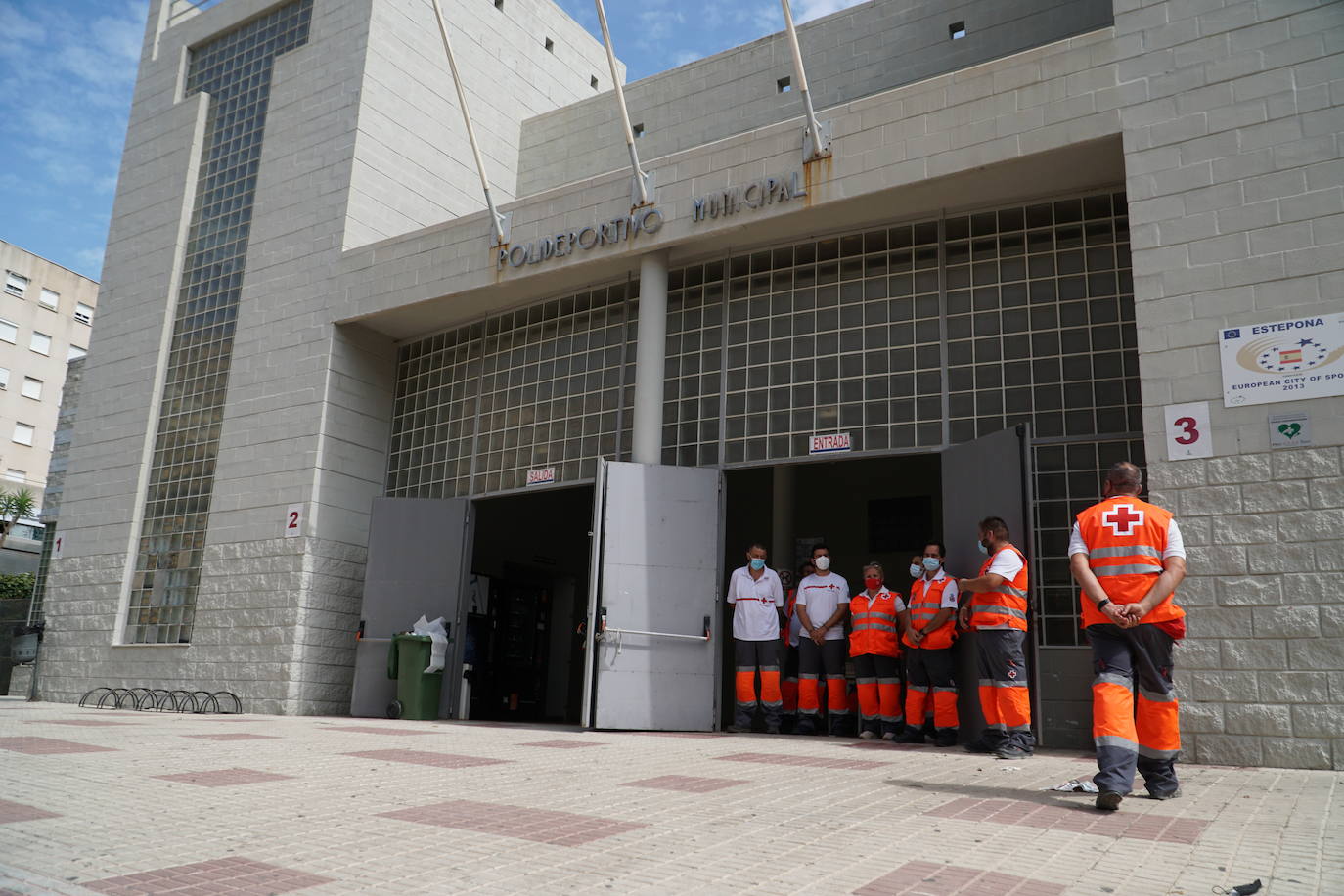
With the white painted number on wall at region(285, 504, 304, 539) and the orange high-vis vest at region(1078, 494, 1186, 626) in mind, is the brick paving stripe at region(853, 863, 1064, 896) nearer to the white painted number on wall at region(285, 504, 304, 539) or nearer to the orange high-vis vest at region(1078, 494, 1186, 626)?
the orange high-vis vest at region(1078, 494, 1186, 626)

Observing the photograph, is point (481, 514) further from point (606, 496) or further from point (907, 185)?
point (907, 185)

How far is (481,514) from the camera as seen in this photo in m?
15.6

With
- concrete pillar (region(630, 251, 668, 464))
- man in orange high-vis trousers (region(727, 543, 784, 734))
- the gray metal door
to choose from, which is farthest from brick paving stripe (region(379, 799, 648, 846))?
the gray metal door

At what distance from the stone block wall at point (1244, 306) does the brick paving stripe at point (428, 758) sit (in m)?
5.25

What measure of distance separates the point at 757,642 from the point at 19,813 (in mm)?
7414

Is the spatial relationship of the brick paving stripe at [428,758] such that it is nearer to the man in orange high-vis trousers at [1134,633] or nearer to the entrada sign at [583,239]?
the man in orange high-vis trousers at [1134,633]

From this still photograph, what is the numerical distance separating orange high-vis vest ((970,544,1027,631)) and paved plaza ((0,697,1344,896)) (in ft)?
3.48

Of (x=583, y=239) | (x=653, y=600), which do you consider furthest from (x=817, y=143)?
(x=653, y=600)

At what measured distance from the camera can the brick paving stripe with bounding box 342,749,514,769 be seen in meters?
6.75

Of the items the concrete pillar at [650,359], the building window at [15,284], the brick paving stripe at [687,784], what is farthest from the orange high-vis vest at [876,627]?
the building window at [15,284]

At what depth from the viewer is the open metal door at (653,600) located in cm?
1077

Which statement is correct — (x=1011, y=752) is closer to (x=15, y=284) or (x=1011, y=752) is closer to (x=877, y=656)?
(x=877, y=656)

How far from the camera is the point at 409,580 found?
13.8 meters

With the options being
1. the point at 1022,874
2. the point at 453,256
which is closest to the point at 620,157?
the point at 453,256
